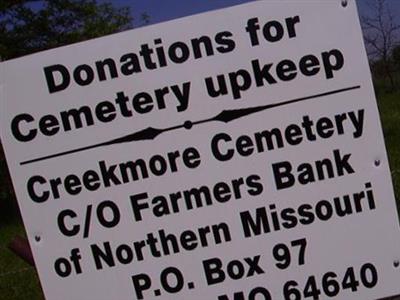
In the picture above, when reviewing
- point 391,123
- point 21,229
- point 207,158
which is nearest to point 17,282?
point 207,158

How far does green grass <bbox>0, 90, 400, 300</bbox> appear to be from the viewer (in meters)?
7.05

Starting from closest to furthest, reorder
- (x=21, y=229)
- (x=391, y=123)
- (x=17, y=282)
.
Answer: (x=17, y=282), (x=21, y=229), (x=391, y=123)

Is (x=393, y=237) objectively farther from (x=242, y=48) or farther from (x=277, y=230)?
(x=242, y=48)

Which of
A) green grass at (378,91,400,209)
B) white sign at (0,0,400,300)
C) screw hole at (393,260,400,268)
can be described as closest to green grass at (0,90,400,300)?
green grass at (378,91,400,209)

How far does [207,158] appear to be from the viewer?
207cm

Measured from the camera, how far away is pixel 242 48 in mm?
2051

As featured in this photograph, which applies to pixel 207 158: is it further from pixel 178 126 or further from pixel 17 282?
pixel 17 282

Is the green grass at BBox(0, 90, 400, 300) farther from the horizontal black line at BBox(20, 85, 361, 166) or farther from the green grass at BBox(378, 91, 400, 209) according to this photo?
the horizontal black line at BBox(20, 85, 361, 166)

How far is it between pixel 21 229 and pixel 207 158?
14195 millimetres

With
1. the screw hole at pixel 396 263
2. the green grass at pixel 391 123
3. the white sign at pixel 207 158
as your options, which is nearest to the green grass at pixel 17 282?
the white sign at pixel 207 158

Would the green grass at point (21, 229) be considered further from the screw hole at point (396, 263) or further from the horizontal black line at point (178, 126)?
the screw hole at point (396, 263)

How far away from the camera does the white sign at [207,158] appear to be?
205 cm

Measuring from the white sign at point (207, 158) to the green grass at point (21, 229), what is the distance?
15.2 ft

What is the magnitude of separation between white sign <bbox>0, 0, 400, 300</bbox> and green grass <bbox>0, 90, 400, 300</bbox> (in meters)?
4.63
